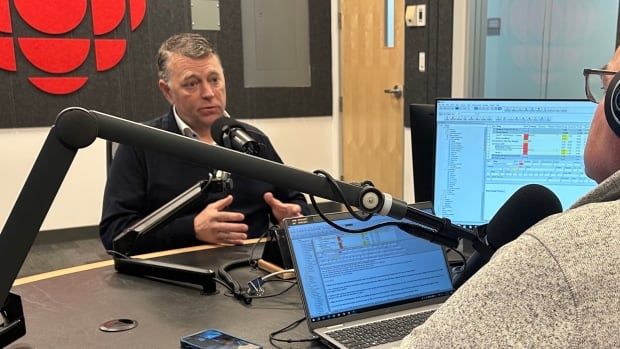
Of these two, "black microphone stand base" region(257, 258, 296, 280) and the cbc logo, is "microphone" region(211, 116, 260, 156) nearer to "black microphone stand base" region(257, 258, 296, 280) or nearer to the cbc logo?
"black microphone stand base" region(257, 258, 296, 280)

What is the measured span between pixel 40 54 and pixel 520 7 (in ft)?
9.53

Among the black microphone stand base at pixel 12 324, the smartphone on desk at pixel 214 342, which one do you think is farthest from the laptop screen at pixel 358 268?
the black microphone stand base at pixel 12 324

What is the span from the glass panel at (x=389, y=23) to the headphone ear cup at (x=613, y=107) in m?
3.69

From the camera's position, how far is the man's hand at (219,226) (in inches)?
67.4

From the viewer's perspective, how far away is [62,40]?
3.90 meters

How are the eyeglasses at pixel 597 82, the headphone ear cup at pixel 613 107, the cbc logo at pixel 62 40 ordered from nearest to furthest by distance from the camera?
the headphone ear cup at pixel 613 107
the eyeglasses at pixel 597 82
the cbc logo at pixel 62 40

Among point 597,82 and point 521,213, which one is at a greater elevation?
point 597,82

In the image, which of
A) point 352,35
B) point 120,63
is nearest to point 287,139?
point 352,35

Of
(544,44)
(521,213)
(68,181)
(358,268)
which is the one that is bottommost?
(68,181)

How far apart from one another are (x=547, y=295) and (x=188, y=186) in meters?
1.55

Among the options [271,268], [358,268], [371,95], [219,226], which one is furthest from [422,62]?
[358,268]

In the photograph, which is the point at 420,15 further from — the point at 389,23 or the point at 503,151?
the point at 503,151

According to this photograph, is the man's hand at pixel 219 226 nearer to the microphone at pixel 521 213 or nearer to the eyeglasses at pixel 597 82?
the microphone at pixel 521 213

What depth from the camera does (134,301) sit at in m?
1.34
